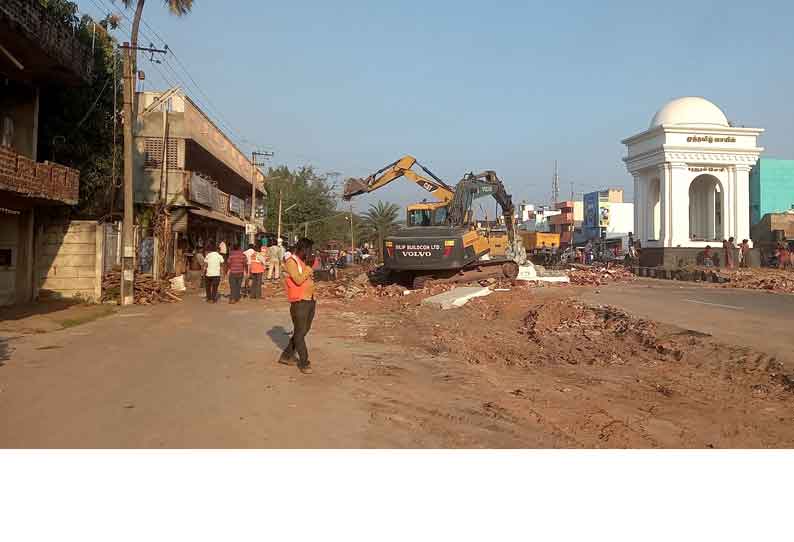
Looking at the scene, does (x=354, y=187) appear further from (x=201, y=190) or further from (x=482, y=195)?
(x=201, y=190)

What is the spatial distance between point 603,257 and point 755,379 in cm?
3646

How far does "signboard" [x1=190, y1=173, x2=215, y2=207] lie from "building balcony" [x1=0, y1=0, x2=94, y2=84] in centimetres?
710

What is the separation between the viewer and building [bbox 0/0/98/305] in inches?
544

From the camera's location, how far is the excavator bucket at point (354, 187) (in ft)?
73.6

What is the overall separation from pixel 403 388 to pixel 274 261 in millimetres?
20389

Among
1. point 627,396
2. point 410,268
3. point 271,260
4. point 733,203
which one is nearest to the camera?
point 627,396

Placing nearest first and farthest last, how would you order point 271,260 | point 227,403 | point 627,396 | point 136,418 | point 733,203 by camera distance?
point 136,418 → point 227,403 → point 627,396 → point 271,260 → point 733,203

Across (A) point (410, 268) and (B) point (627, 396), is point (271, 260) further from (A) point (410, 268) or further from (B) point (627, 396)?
(B) point (627, 396)

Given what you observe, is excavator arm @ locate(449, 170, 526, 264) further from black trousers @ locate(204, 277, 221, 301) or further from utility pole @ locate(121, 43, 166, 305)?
utility pole @ locate(121, 43, 166, 305)

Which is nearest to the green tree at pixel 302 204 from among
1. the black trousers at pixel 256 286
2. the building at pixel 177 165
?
the building at pixel 177 165

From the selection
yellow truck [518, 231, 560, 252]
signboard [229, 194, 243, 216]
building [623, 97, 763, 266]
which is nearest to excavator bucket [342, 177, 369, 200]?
signboard [229, 194, 243, 216]

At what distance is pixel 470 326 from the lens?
472 inches

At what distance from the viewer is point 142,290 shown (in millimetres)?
18062
